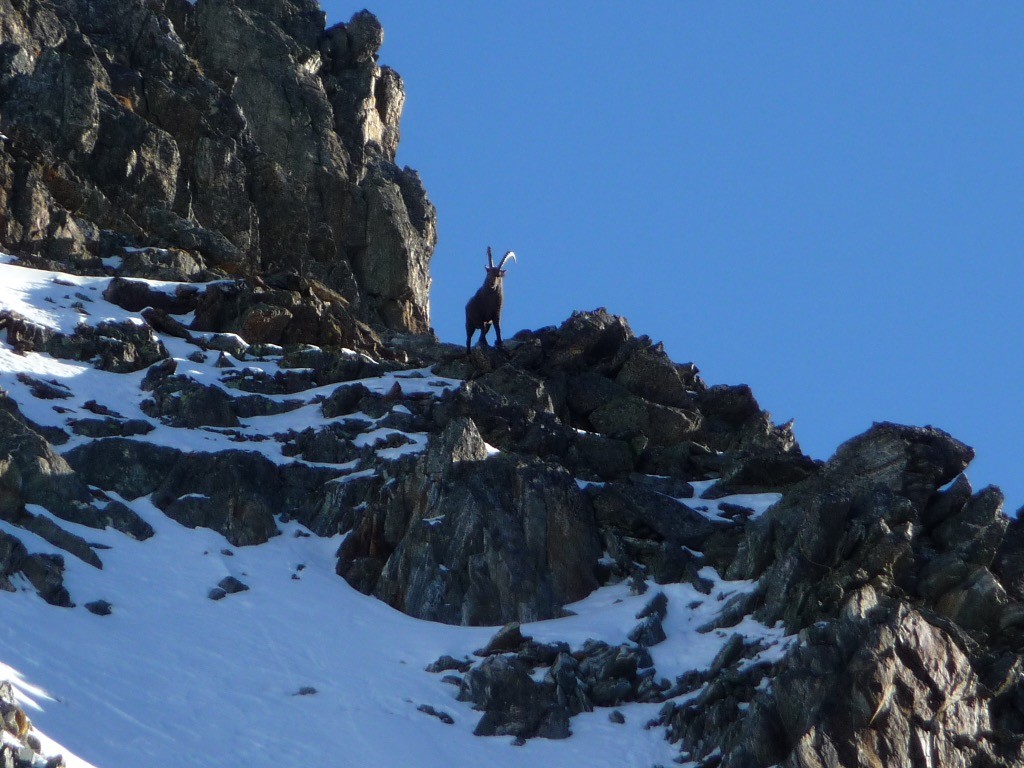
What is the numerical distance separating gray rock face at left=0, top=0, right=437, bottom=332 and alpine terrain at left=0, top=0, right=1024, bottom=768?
325mm

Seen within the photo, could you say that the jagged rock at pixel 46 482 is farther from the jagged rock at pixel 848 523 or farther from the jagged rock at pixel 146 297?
the jagged rock at pixel 848 523

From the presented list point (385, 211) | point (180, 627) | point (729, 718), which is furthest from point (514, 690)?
point (385, 211)

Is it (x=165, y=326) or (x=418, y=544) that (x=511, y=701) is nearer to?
(x=418, y=544)

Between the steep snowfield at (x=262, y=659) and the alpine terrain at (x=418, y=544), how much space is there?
8 centimetres

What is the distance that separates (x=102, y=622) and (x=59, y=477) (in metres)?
5.27

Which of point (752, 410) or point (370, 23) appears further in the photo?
point (370, 23)

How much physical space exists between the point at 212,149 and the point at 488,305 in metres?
18.1

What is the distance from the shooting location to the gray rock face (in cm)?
5012

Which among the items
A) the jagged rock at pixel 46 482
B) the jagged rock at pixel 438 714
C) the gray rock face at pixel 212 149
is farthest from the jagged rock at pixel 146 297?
the jagged rock at pixel 438 714

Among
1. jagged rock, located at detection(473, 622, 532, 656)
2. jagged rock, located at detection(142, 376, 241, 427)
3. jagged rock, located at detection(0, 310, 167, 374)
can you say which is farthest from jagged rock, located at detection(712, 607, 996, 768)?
jagged rock, located at detection(0, 310, 167, 374)

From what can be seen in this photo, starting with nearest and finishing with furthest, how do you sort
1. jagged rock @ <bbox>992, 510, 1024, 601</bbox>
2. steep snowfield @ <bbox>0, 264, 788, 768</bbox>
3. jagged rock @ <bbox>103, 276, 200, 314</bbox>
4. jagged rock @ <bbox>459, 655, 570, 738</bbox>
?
steep snowfield @ <bbox>0, 264, 788, 768</bbox>, jagged rock @ <bbox>459, 655, 570, 738</bbox>, jagged rock @ <bbox>992, 510, 1024, 601</bbox>, jagged rock @ <bbox>103, 276, 200, 314</bbox>

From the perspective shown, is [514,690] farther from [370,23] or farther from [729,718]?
[370,23]

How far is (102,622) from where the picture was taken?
28250 millimetres

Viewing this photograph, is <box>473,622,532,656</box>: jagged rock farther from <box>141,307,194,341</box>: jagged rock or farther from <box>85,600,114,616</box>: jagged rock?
<box>141,307,194,341</box>: jagged rock
